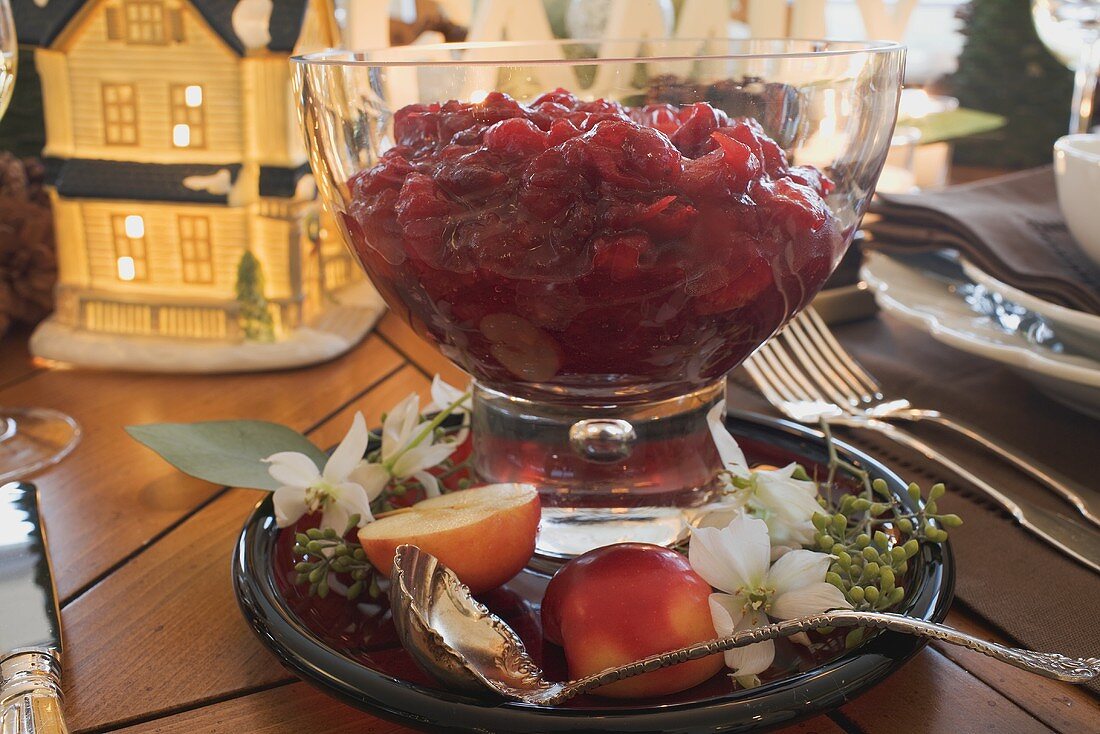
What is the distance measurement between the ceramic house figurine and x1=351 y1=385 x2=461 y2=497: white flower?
1.15ft

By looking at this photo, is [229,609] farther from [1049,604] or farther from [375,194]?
[1049,604]

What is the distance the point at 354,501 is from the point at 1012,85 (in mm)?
2104

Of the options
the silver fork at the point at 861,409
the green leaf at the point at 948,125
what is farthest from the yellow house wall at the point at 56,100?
the green leaf at the point at 948,125

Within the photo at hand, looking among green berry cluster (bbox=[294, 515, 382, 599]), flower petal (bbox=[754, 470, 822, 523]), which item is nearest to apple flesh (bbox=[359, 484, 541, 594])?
green berry cluster (bbox=[294, 515, 382, 599])

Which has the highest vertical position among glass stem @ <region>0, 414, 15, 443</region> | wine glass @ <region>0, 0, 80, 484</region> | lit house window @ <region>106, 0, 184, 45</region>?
lit house window @ <region>106, 0, 184, 45</region>

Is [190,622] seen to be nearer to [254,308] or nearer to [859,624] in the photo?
[859,624]

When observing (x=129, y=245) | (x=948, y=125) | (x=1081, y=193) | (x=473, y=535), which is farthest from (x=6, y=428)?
(x=948, y=125)

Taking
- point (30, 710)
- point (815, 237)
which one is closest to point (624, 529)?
point (815, 237)

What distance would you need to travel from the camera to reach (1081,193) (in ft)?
2.50

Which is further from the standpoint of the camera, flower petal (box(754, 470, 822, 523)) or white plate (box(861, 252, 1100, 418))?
white plate (box(861, 252, 1100, 418))

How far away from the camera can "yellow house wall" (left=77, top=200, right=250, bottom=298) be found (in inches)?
35.3

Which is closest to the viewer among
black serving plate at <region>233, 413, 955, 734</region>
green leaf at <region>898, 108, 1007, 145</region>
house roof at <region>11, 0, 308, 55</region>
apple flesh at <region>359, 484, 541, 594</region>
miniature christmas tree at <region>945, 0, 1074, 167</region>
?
black serving plate at <region>233, 413, 955, 734</region>

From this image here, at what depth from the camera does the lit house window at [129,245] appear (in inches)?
35.5

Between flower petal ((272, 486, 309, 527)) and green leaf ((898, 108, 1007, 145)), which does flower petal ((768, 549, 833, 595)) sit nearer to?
flower petal ((272, 486, 309, 527))
